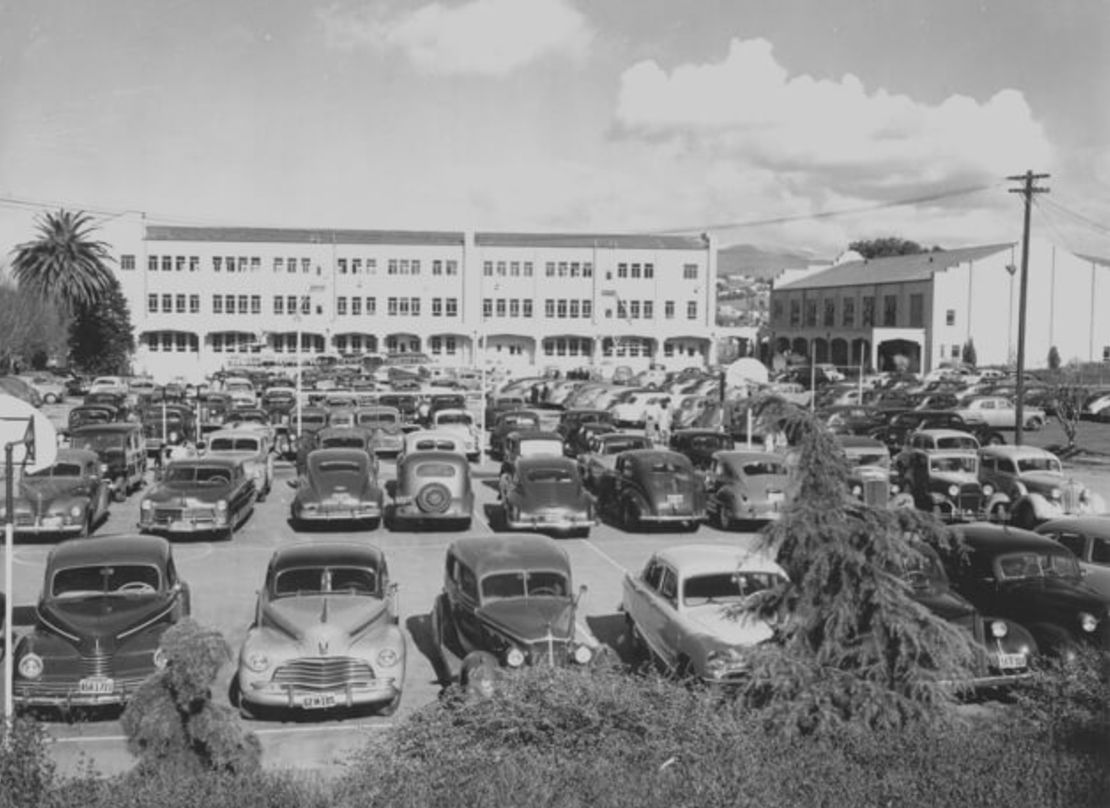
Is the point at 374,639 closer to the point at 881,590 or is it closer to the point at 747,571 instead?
the point at 747,571

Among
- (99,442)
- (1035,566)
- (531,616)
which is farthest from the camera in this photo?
(99,442)

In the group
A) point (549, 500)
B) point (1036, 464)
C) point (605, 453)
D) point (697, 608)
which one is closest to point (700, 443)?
point (605, 453)

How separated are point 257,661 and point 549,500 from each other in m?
10.3

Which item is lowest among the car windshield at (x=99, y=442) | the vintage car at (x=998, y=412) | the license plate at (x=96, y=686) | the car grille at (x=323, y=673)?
the license plate at (x=96, y=686)

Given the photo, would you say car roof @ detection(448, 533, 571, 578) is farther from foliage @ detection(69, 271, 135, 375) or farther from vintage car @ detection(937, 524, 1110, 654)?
foliage @ detection(69, 271, 135, 375)

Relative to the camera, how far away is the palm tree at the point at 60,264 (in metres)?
67.7

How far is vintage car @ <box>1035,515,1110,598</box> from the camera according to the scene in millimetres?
15250

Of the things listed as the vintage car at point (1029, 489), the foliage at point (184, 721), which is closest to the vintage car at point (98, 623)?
the foliage at point (184, 721)

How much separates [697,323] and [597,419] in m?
47.8

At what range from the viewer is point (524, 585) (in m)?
12.8

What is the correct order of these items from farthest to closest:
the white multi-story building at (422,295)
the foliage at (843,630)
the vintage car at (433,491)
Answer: the white multi-story building at (422,295)
the vintage car at (433,491)
the foliage at (843,630)

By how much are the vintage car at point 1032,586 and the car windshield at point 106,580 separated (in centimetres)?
919

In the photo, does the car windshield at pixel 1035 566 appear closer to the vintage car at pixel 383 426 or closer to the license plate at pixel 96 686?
the license plate at pixel 96 686

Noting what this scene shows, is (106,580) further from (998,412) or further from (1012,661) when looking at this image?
(998,412)
